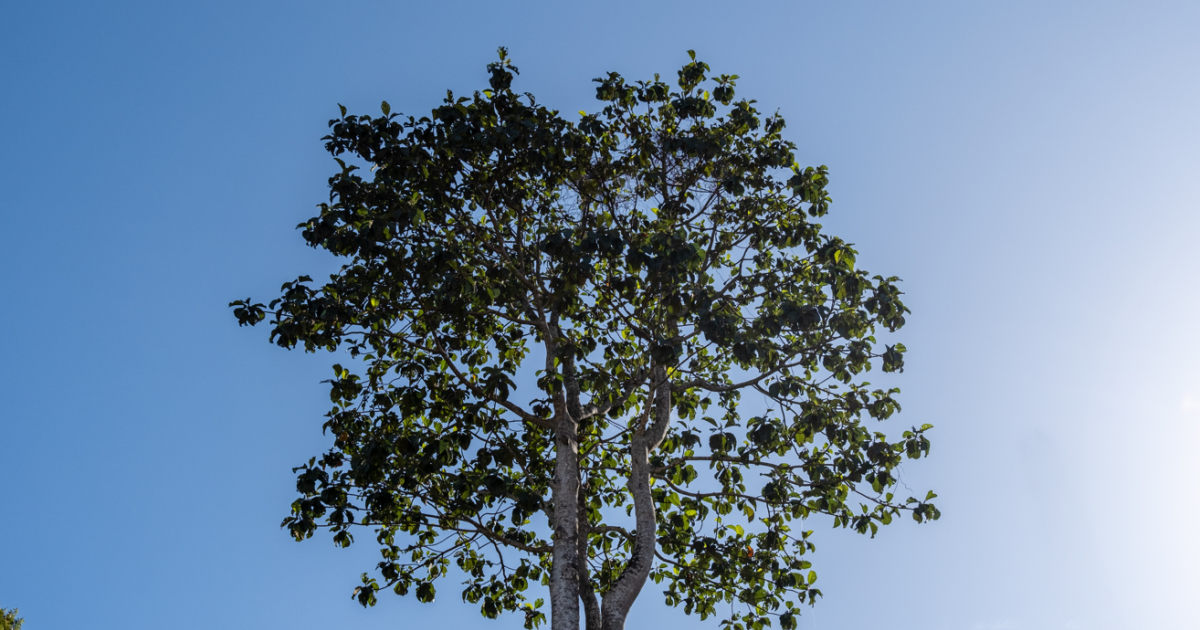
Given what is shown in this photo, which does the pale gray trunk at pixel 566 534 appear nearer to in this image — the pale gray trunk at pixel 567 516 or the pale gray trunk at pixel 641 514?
the pale gray trunk at pixel 567 516

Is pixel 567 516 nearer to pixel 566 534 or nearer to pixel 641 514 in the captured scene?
pixel 566 534

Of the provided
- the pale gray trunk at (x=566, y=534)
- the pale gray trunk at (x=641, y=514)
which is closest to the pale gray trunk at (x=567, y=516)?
the pale gray trunk at (x=566, y=534)

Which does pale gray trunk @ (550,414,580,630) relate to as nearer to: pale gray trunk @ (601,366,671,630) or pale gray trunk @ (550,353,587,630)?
pale gray trunk @ (550,353,587,630)

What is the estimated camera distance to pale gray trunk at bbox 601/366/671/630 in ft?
34.3

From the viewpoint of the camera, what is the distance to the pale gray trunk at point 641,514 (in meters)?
10.5

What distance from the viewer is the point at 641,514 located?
1134 centimetres

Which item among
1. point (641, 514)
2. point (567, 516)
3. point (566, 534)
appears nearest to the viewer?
point (566, 534)

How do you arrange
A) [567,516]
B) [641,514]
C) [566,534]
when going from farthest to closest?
[641,514], [567,516], [566,534]

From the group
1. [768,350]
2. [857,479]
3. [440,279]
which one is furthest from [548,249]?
[857,479]

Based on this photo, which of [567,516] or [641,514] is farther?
[641,514]

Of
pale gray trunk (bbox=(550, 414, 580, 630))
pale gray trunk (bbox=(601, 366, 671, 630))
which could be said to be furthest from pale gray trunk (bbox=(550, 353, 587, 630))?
pale gray trunk (bbox=(601, 366, 671, 630))

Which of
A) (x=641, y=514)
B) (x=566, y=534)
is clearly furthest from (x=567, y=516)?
(x=641, y=514)

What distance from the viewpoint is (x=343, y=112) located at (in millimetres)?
11711

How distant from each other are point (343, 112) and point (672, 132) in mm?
4799
